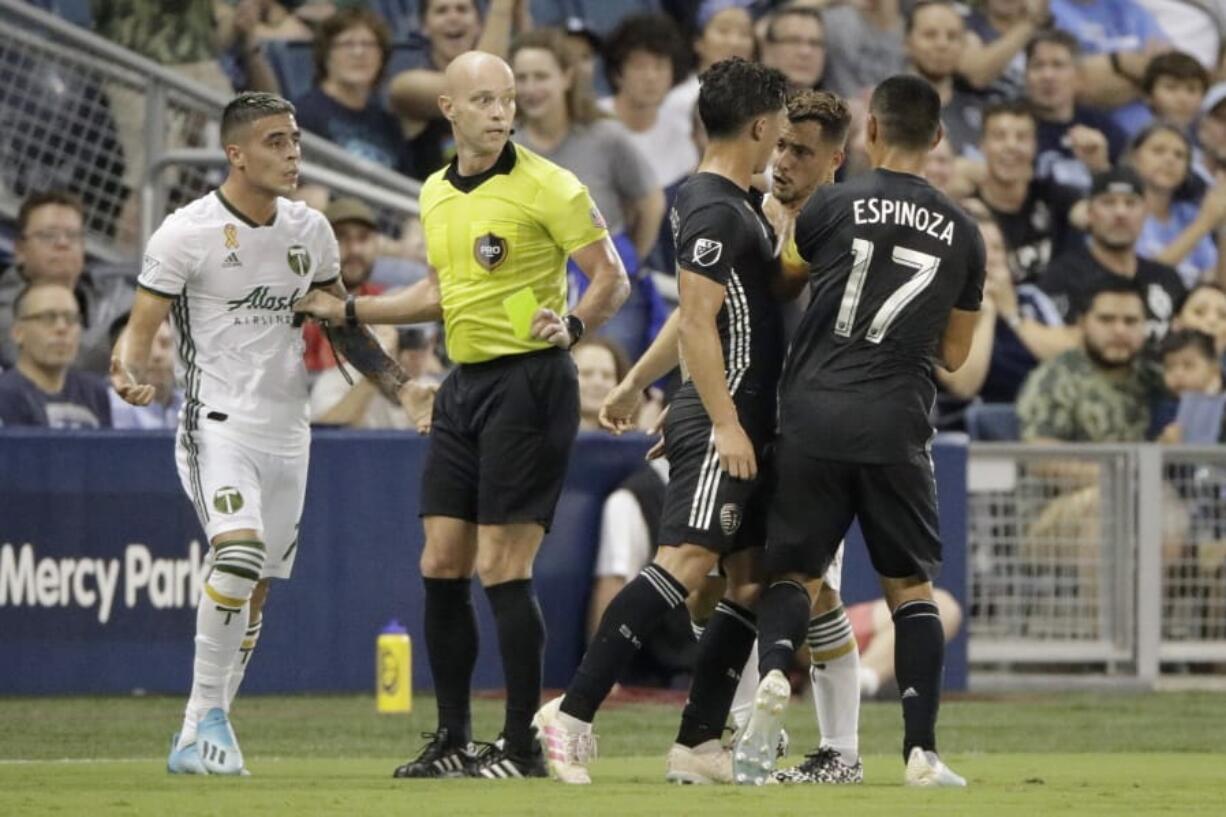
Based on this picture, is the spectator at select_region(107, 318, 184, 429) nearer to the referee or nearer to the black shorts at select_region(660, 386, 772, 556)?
the referee

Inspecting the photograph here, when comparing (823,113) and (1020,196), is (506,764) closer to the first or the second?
(823,113)

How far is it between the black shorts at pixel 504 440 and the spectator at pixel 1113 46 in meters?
11.2

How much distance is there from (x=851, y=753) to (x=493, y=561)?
1371 millimetres

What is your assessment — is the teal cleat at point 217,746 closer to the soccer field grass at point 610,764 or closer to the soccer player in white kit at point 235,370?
the soccer player in white kit at point 235,370

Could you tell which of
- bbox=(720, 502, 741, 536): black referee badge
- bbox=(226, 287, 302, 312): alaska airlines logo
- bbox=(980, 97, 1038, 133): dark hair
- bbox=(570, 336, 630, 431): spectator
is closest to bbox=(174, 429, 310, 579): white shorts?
bbox=(226, 287, 302, 312): alaska airlines logo

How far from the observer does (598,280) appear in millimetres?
8672

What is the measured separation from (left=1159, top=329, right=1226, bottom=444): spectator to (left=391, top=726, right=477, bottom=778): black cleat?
24.8 ft

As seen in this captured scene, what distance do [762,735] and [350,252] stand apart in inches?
274

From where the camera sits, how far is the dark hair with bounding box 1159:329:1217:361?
614 inches

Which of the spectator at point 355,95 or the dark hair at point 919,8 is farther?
the dark hair at point 919,8

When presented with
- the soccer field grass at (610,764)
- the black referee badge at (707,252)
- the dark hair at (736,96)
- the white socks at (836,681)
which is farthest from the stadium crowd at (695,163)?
the black referee badge at (707,252)

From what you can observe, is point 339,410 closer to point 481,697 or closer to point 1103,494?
point 481,697

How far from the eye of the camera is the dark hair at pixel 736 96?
818cm

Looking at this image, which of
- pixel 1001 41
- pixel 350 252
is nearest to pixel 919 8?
pixel 1001 41
